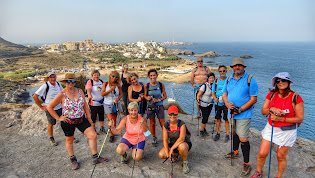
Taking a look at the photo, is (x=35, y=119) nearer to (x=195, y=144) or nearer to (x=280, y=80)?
(x=195, y=144)

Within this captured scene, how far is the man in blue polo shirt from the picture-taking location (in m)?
3.38

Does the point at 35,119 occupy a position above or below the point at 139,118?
below

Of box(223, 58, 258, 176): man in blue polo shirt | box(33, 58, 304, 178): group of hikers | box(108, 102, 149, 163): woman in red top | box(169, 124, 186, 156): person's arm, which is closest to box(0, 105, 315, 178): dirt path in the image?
box(33, 58, 304, 178): group of hikers

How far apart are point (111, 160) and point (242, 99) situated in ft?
10.1

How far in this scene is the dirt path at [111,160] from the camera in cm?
371

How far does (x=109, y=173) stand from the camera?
3.68 meters

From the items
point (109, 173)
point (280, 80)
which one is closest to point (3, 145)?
point (109, 173)

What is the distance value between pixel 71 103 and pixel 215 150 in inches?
139

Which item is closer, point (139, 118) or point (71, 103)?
point (71, 103)

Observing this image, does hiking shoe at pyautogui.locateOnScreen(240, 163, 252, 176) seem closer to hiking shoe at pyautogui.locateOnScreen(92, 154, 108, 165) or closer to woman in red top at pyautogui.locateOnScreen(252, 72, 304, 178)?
woman in red top at pyautogui.locateOnScreen(252, 72, 304, 178)

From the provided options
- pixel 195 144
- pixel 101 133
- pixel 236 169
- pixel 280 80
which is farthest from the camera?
pixel 101 133

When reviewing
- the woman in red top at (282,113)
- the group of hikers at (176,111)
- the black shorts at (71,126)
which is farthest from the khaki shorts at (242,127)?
the black shorts at (71,126)

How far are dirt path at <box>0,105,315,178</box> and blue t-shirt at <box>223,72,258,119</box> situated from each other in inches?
48.6

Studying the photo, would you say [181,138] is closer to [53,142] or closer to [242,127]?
[242,127]
